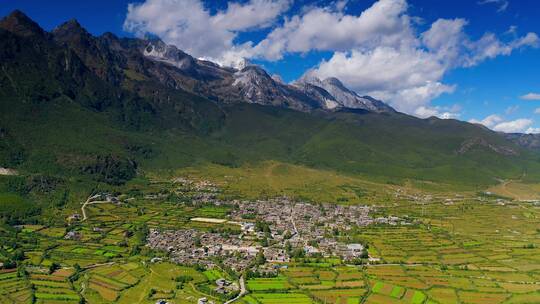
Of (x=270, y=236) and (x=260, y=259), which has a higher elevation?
(x=270, y=236)

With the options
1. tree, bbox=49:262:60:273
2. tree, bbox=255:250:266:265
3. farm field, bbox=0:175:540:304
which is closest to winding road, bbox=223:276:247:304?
farm field, bbox=0:175:540:304

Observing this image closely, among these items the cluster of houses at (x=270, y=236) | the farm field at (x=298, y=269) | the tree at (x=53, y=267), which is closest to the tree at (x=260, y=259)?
the cluster of houses at (x=270, y=236)

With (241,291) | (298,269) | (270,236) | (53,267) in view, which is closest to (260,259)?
(298,269)

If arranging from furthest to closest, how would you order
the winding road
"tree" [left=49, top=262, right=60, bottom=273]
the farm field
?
"tree" [left=49, top=262, right=60, bottom=273], the farm field, the winding road

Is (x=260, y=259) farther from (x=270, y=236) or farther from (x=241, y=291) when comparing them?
(x=270, y=236)

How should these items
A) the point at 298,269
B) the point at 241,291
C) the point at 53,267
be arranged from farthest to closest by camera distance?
the point at 298,269 → the point at 53,267 → the point at 241,291

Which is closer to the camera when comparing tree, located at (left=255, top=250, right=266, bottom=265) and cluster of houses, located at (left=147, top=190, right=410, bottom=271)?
tree, located at (left=255, top=250, right=266, bottom=265)

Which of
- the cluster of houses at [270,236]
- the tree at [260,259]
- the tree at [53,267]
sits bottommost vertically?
the tree at [53,267]

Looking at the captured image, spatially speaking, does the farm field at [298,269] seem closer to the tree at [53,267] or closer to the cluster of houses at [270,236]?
the tree at [53,267]

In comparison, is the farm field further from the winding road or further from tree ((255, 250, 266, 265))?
tree ((255, 250, 266, 265))

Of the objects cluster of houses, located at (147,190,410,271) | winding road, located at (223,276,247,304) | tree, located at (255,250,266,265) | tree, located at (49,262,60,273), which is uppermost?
cluster of houses, located at (147,190,410,271)

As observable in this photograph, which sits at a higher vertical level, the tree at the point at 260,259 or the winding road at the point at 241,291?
the tree at the point at 260,259
